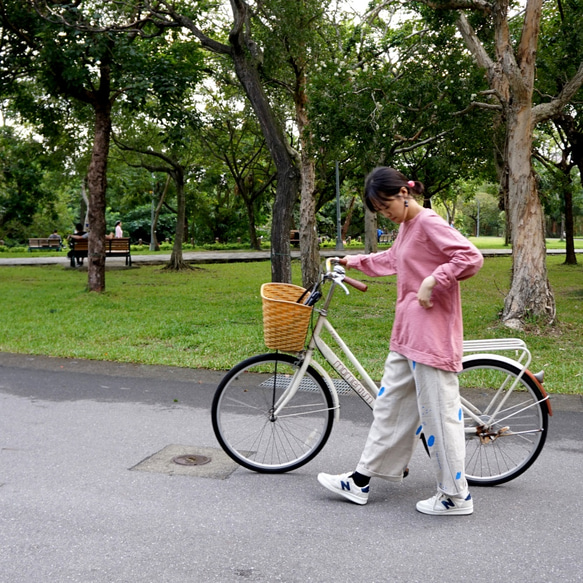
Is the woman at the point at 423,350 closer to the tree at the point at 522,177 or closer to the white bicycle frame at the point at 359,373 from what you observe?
the white bicycle frame at the point at 359,373

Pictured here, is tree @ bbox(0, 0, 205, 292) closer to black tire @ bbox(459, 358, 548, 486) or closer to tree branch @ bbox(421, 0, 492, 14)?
tree branch @ bbox(421, 0, 492, 14)

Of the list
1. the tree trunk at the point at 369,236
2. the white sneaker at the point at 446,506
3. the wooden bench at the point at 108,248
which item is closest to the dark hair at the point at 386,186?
the white sneaker at the point at 446,506

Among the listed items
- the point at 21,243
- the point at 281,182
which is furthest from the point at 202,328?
the point at 21,243

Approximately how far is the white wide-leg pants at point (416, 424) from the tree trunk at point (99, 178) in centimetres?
1238

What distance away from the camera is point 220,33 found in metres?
22.6

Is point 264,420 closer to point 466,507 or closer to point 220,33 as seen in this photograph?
point 466,507

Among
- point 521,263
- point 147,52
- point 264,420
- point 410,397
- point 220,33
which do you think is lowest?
point 264,420

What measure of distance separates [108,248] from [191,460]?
21.8m

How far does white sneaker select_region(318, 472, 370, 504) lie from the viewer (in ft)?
12.4

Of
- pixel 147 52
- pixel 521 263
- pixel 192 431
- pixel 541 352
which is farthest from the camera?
pixel 147 52

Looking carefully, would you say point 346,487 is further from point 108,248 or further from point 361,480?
point 108,248

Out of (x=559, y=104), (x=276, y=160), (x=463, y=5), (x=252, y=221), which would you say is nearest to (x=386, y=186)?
(x=463, y=5)

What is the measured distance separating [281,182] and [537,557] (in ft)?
34.3

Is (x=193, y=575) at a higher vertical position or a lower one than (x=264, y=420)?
lower
